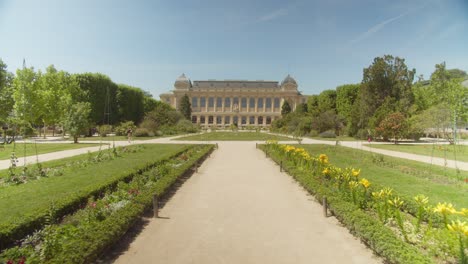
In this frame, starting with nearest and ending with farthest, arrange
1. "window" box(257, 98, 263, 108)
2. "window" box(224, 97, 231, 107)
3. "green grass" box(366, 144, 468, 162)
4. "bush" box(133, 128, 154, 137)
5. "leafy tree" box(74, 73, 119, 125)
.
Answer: "green grass" box(366, 144, 468, 162) → "bush" box(133, 128, 154, 137) → "leafy tree" box(74, 73, 119, 125) → "window" box(257, 98, 263, 108) → "window" box(224, 97, 231, 107)

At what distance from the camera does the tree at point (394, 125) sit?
24828 millimetres

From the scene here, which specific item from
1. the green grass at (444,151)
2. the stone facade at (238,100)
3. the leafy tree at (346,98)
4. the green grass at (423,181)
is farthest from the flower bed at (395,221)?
the stone facade at (238,100)

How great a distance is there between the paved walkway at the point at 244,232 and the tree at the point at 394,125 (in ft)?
70.0

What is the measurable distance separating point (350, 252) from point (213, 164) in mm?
8816

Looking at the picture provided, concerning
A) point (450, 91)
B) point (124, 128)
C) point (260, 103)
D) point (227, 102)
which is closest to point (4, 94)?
point (124, 128)

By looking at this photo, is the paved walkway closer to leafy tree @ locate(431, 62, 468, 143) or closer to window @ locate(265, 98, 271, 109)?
leafy tree @ locate(431, 62, 468, 143)

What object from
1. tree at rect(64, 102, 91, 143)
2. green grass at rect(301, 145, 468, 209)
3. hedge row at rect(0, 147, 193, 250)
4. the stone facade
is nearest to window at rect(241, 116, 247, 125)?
the stone facade

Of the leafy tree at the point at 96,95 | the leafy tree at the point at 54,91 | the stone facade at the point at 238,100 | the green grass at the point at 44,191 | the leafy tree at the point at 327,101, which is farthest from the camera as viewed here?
the stone facade at the point at 238,100

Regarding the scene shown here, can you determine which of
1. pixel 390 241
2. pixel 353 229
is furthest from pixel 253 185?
pixel 390 241

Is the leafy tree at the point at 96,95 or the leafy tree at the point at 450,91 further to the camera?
the leafy tree at the point at 96,95

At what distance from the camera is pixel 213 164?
41.2 ft

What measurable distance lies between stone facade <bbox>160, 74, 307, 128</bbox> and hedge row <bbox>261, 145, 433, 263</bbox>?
84.9m

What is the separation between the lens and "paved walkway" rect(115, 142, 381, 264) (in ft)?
13.1

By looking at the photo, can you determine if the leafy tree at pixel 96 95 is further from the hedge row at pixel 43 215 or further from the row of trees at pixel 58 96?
the hedge row at pixel 43 215
